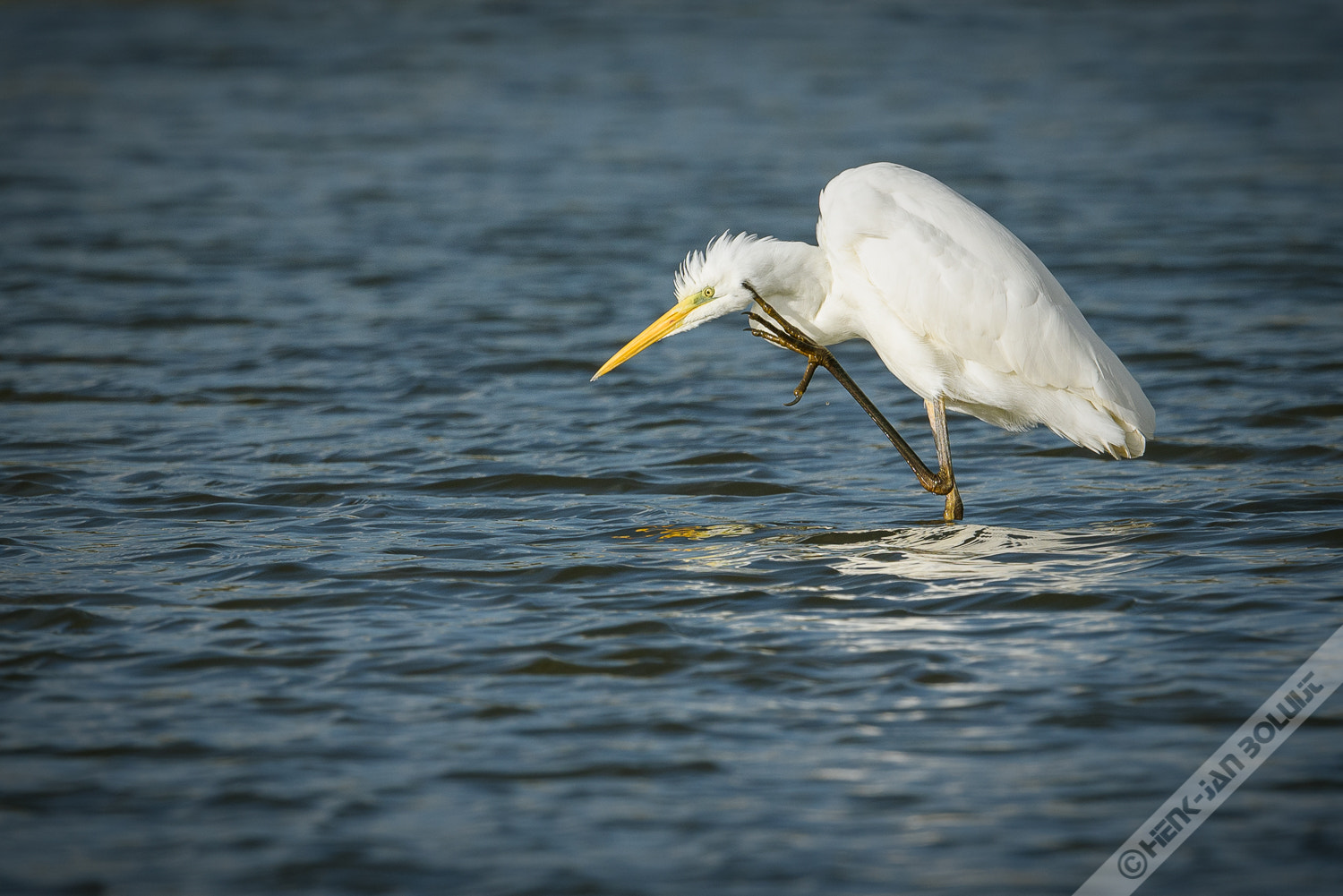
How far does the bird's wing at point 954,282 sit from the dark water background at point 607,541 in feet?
2.65

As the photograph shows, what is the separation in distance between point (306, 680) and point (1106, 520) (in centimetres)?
381

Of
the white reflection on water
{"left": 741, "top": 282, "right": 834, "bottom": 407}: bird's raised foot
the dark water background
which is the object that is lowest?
the white reflection on water

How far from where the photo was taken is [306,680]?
5199 mm

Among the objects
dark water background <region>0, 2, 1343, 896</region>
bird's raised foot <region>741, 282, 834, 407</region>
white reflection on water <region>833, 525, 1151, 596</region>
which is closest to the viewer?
dark water background <region>0, 2, 1343, 896</region>

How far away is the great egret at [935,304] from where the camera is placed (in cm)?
673

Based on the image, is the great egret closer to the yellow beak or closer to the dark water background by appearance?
the yellow beak

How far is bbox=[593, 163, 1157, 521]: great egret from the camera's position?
6.73m

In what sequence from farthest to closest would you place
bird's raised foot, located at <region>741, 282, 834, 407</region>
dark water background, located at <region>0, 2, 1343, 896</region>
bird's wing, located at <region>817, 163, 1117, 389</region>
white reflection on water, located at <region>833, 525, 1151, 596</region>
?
bird's raised foot, located at <region>741, 282, 834, 407</region> → bird's wing, located at <region>817, 163, 1117, 389</region> → white reflection on water, located at <region>833, 525, 1151, 596</region> → dark water background, located at <region>0, 2, 1343, 896</region>

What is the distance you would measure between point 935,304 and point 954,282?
0.44 ft

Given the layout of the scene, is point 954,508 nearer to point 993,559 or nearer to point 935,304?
point 993,559

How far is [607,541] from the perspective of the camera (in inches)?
268

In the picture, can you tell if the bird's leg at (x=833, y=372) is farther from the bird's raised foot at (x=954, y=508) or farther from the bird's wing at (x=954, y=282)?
the bird's wing at (x=954, y=282)

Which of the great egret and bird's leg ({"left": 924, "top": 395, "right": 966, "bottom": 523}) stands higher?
the great egret

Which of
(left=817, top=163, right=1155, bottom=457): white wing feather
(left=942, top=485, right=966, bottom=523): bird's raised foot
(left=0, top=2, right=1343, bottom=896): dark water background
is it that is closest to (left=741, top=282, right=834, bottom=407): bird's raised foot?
(left=817, top=163, right=1155, bottom=457): white wing feather
